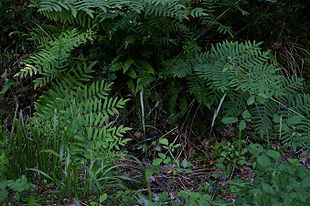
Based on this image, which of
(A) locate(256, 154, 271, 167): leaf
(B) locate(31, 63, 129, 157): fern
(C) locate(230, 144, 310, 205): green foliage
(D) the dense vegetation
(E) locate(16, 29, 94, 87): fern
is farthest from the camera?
(E) locate(16, 29, 94, 87): fern

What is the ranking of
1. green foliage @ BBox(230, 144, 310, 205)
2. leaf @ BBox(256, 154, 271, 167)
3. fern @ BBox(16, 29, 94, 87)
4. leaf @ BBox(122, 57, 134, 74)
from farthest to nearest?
leaf @ BBox(122, 57, 134, 74) < fern @ BBox(16, 29, 94, 87) < leaf @ BBox(256, 154, 271, 167) < green foliage @ BBox(230, 144, 310, 205)

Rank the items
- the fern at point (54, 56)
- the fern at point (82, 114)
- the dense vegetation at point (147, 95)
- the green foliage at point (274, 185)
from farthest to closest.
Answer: the fern at point (54, 56)
the fern at point (82, 114)
the dense vegetation at point (147, 95)
the green foliage at point (274, 185)

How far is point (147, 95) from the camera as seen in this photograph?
4227 millimetres

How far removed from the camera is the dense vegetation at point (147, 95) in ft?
11.3

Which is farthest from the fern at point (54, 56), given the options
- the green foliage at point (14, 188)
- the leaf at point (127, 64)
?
the green foliage at point (14, 188)

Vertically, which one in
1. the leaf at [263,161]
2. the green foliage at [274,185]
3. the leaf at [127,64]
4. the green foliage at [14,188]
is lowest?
the green foliage at [14,188]

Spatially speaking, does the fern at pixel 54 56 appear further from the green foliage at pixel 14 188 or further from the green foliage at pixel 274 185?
the green foliage at pixel 274 185

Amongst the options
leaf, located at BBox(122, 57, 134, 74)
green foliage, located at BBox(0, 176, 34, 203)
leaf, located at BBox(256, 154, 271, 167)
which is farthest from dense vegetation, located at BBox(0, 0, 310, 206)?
leaf, located at BBox(256, 154, 271, 167)

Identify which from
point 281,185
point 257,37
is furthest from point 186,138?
point 281,185

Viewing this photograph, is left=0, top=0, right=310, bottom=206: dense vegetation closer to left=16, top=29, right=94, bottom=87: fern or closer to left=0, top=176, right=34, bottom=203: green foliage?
left=16, top=29, right=94, bottom=87: fern

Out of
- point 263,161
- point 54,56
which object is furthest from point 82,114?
point 263,161

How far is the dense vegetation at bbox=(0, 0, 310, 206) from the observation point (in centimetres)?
344

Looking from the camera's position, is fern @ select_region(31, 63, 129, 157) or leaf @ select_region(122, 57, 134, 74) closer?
fern @ select_region(31, 63, 129, 157)

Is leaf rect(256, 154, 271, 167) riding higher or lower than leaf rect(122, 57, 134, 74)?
lower
